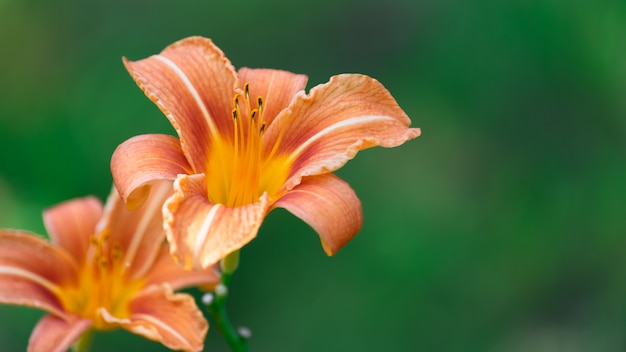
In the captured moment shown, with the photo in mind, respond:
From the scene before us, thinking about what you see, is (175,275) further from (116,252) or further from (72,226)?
(72,226)

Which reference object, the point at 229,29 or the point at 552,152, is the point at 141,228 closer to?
the point at 229,29

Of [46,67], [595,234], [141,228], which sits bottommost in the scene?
[595,234]

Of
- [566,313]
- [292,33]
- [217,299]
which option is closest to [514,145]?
[566,313]

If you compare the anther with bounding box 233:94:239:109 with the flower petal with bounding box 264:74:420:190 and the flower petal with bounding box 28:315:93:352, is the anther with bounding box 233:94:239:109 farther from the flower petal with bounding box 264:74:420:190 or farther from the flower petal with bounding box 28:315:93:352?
the flower petal with bounding box 28:315:93:352

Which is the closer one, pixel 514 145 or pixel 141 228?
pixel 141 228

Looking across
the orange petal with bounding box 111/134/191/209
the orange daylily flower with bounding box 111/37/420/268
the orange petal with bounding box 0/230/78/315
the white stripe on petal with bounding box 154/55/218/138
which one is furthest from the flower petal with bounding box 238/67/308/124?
the orange petal with bounding box 0/230/78/315

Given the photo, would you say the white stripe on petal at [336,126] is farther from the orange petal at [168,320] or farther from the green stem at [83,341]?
the green stem at [83,341]

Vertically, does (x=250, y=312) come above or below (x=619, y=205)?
below
